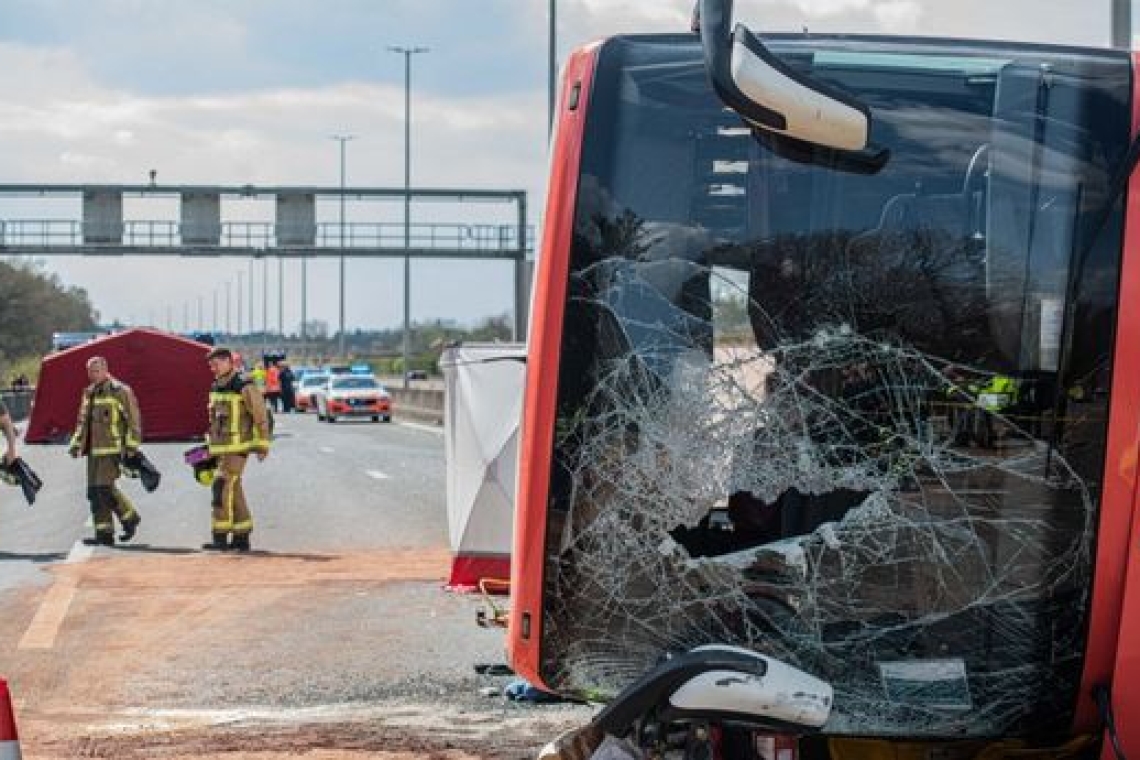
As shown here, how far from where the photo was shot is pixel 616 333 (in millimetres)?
5184

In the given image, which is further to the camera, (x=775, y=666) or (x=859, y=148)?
(x=859, y=148)

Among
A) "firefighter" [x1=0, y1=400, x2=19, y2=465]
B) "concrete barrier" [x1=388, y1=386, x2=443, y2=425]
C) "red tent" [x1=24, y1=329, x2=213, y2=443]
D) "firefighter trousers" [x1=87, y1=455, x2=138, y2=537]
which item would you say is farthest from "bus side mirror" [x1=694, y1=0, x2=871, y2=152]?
"concrete barrier" [x1=388, y1=386, x2=443, y2=425]

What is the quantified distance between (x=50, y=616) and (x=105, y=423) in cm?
615

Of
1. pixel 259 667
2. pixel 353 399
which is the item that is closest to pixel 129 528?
pixel 259 667

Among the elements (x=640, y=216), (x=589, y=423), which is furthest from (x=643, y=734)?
(x=640, y=216)

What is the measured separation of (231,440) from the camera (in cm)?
1758

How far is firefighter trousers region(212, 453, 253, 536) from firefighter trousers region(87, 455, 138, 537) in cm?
139

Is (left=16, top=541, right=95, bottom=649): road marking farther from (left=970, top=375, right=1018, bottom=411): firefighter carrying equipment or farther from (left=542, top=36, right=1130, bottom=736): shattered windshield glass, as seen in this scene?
(left=970, top=375, right=1018, bottom=411): firefighter carrying equipment

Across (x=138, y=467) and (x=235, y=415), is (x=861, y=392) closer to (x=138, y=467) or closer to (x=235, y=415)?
(x=235, y=415)

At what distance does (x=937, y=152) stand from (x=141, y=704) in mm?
5662

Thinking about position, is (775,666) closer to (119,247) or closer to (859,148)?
(859,148)

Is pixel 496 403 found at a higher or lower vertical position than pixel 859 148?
lower

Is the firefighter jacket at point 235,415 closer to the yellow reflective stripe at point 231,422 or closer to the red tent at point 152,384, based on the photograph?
the yellow reflective stripe at point 231,422

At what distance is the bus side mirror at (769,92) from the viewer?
4.88 m
